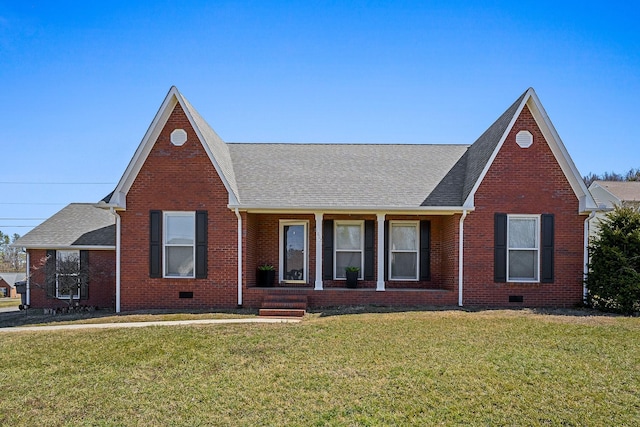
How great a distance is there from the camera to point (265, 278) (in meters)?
15.8

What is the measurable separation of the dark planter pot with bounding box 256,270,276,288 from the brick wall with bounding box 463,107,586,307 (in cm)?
609

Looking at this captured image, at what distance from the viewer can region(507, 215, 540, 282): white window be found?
47.8ft

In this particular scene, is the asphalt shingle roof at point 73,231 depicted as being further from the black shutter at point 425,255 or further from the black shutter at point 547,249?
the black shutter at point 547,249

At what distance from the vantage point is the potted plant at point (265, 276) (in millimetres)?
15802

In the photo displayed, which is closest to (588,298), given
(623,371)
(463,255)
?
(463,255)

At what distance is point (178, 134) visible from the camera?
14617mm

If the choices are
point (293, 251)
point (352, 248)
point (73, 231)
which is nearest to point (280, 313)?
point (293, 251)

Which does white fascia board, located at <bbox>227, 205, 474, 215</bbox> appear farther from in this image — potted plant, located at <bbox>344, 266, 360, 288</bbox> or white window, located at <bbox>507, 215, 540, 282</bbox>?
potted plant, located at <bbox>344, 266, 360, 288</bbox>

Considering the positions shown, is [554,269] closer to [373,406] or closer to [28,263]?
[373,406]

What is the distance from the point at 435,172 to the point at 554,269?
4.93m

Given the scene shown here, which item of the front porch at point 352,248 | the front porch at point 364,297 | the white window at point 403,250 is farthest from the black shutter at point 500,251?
the white window at point 403,250

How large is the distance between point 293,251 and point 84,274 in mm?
7092

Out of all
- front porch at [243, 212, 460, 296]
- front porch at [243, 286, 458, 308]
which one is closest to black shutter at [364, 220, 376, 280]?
front porch at [243, 212, 460, 296]

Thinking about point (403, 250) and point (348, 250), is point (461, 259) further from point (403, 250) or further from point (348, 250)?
point (348, 250)
